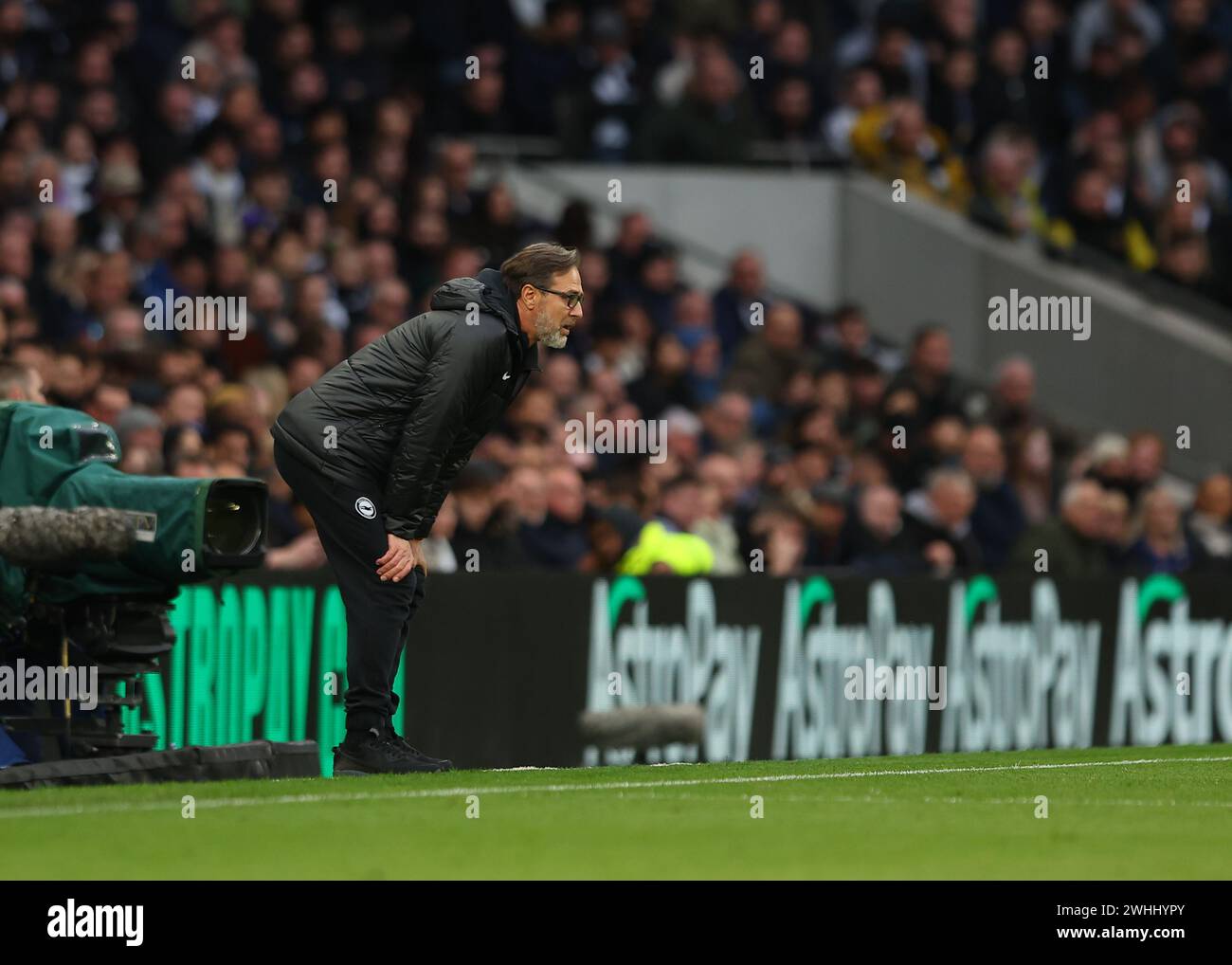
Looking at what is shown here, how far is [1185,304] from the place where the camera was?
20.4 meters

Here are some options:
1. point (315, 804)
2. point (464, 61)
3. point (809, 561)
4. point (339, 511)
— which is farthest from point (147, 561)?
point (464, 61)

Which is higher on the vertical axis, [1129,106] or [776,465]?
[1129,106]

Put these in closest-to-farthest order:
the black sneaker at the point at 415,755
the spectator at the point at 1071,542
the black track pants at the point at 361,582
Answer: the black track pants at the point at 361,582
the black sneaker at the point at 415,755
the spectator at the point at 1071,542

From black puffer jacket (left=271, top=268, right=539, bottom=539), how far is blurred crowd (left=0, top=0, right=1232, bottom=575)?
330 cm

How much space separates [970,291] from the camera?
2022 centimetres

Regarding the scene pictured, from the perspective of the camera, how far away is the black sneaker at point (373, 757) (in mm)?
9195

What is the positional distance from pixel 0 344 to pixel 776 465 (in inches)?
225

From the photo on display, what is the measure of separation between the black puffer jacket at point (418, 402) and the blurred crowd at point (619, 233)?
330 cm

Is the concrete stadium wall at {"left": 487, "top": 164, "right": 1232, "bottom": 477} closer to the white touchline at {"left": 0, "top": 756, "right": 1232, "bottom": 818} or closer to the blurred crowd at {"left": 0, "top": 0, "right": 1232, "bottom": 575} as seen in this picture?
the blurred crowd at {"left": 0, "top": 0, "right": 1232, "bottom": 575}

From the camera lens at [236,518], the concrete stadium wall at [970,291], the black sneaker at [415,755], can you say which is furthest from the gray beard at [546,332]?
the concrete stadium wall at [970,291]

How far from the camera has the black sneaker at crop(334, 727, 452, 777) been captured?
9195mm

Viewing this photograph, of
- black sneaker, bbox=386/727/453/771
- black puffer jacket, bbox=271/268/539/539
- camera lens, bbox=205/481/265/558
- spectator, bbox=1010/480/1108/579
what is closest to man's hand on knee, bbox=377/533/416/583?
black puffer jacket, bbox=271/268/539/539

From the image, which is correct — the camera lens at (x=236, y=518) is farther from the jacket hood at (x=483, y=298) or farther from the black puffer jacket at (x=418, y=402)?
the jacket hood at (x=483, y=298)
